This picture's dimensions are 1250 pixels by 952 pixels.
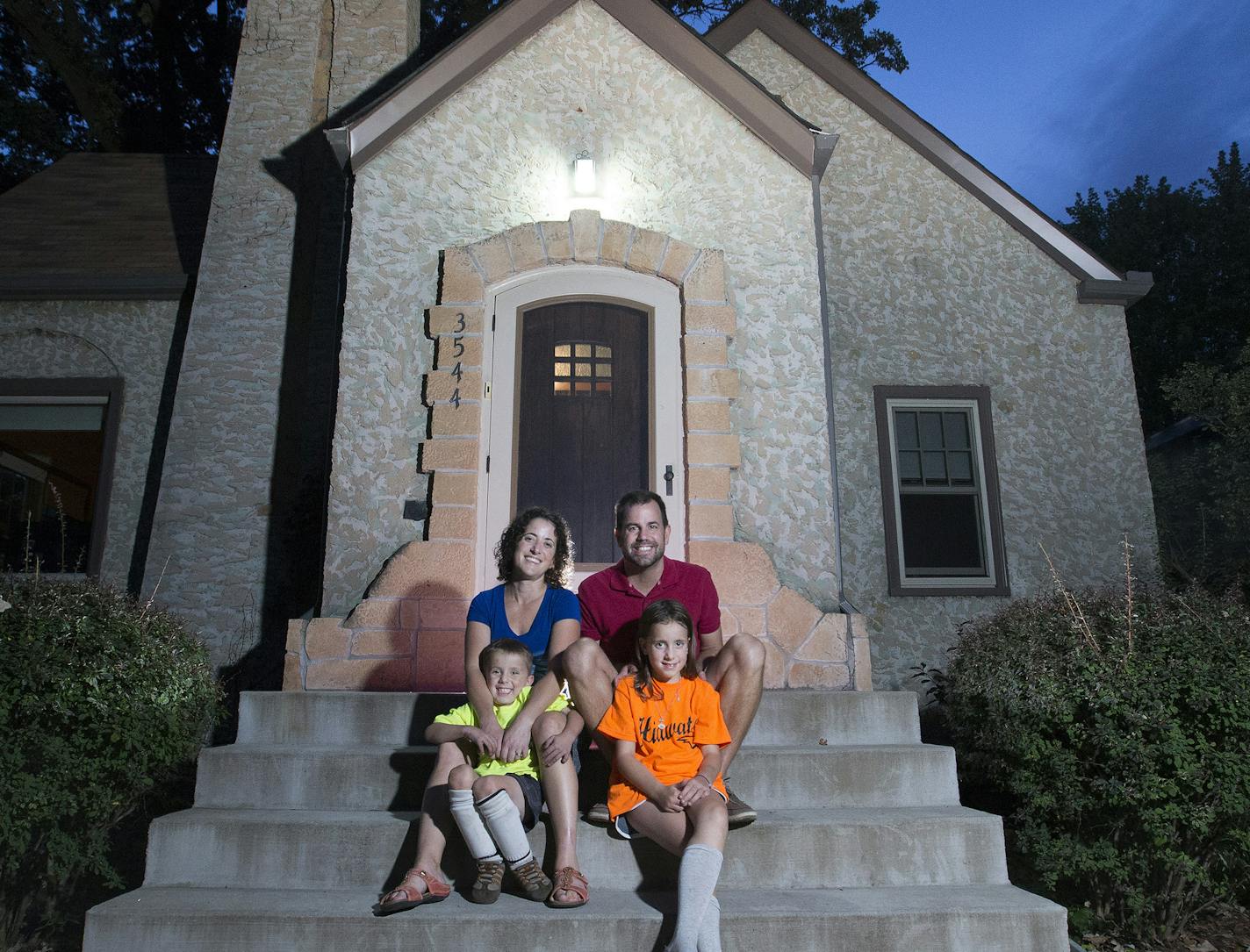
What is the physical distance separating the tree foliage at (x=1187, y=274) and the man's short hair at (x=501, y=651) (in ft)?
Result: 56.3

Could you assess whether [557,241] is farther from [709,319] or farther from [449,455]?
[449,455]

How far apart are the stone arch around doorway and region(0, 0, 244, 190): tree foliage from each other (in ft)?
30.0

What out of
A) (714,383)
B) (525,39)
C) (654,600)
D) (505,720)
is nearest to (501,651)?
(505,720)

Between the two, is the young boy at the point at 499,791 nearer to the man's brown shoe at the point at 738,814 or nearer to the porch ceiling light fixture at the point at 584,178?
the man's brown shoe at the point at 738,814

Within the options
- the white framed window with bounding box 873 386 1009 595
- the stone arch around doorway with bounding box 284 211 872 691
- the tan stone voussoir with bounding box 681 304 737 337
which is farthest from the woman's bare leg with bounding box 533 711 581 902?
the white framed window with bounding box 873 386 1009 595

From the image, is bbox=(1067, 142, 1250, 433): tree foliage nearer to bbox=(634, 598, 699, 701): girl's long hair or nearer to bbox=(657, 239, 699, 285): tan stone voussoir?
bbox=(657, 239, 699, 285): tan stone voussoir

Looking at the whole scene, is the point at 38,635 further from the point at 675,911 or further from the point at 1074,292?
the point at 1074,292

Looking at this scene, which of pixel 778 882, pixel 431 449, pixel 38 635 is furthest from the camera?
pixel 431 449

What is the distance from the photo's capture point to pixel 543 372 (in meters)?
5.92

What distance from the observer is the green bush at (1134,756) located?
A: 362 centimetres

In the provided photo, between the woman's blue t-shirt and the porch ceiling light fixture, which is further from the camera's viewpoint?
the porch ceiling light fixture

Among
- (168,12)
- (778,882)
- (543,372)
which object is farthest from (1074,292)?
(168,12)

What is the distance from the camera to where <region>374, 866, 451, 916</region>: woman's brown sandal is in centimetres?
293

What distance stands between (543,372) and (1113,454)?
4777 millimetres
